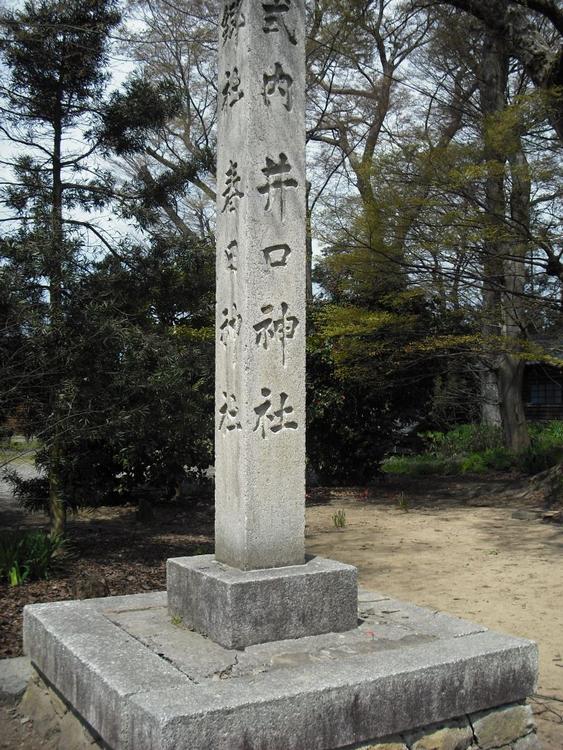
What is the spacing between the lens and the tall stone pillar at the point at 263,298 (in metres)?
3.79

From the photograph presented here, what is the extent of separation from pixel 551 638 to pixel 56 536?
4297 mm

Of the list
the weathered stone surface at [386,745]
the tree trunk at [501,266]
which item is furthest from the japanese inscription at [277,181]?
the tree trunk at [501,266]

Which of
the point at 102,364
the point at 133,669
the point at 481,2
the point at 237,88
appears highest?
the point at 481,2

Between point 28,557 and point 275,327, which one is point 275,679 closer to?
point 275,327

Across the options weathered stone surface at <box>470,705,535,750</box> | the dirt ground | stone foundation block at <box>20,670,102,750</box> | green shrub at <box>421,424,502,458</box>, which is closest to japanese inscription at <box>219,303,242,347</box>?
stone foundation block at <box>20,670,102,750</box>

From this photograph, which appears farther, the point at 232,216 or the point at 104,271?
the point at 104,271

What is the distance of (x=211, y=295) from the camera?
29.0ft

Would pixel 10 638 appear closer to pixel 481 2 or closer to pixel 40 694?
pixel 40 694

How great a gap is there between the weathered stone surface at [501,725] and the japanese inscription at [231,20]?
11.4ft

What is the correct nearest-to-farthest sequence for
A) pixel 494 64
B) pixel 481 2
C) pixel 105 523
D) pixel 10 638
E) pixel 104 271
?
pixel 10 638 < pixel 104 271 < pixel 105 523 < pixel 481 2 < pixel 494 64

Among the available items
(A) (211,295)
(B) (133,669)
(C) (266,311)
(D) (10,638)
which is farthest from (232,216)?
(A) (211,295)

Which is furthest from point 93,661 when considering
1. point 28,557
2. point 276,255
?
point 28,557

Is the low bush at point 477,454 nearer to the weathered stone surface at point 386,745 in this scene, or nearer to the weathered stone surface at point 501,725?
the weathered stone surface at point 501,725

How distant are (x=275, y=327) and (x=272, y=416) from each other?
45 centimetres
